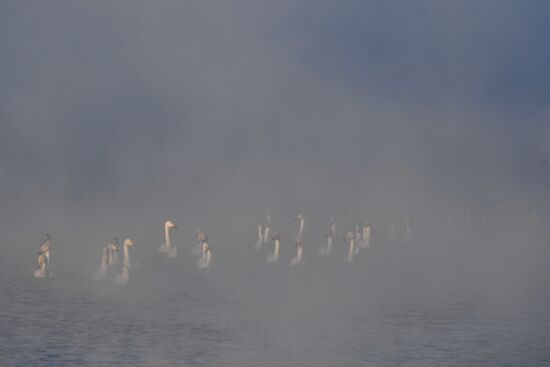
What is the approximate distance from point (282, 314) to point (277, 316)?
0.56 metres

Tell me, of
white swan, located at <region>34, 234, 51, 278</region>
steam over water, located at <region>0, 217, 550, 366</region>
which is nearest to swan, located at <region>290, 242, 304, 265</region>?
steam over water, located at <region>0, 217, 550, 366</region>

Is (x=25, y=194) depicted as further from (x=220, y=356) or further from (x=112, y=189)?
(x=220, y=356)

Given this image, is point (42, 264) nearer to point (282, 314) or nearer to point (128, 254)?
point (128, 254)

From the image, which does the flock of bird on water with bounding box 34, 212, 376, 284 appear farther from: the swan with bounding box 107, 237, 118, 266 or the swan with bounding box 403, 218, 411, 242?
the swan with bounding box 403, 218, 411, 242

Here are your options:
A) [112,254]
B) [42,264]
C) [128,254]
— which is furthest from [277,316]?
[112,254]

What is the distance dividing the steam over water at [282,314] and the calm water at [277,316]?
1.8 inches

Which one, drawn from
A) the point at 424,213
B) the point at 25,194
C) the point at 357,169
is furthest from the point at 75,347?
the point at 357,169

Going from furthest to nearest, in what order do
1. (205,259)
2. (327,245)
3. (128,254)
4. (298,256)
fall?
(327,245), (298,256), (205,259), (128,254)

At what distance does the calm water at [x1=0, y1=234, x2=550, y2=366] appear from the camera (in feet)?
131

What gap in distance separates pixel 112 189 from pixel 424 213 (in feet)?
132

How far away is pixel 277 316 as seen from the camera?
155ft

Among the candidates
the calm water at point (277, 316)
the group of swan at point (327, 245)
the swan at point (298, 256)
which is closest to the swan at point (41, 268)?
the calm water at point (277, 316)

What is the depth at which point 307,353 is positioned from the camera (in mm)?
40281

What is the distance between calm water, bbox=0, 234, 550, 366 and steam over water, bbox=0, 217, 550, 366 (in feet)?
0.15
